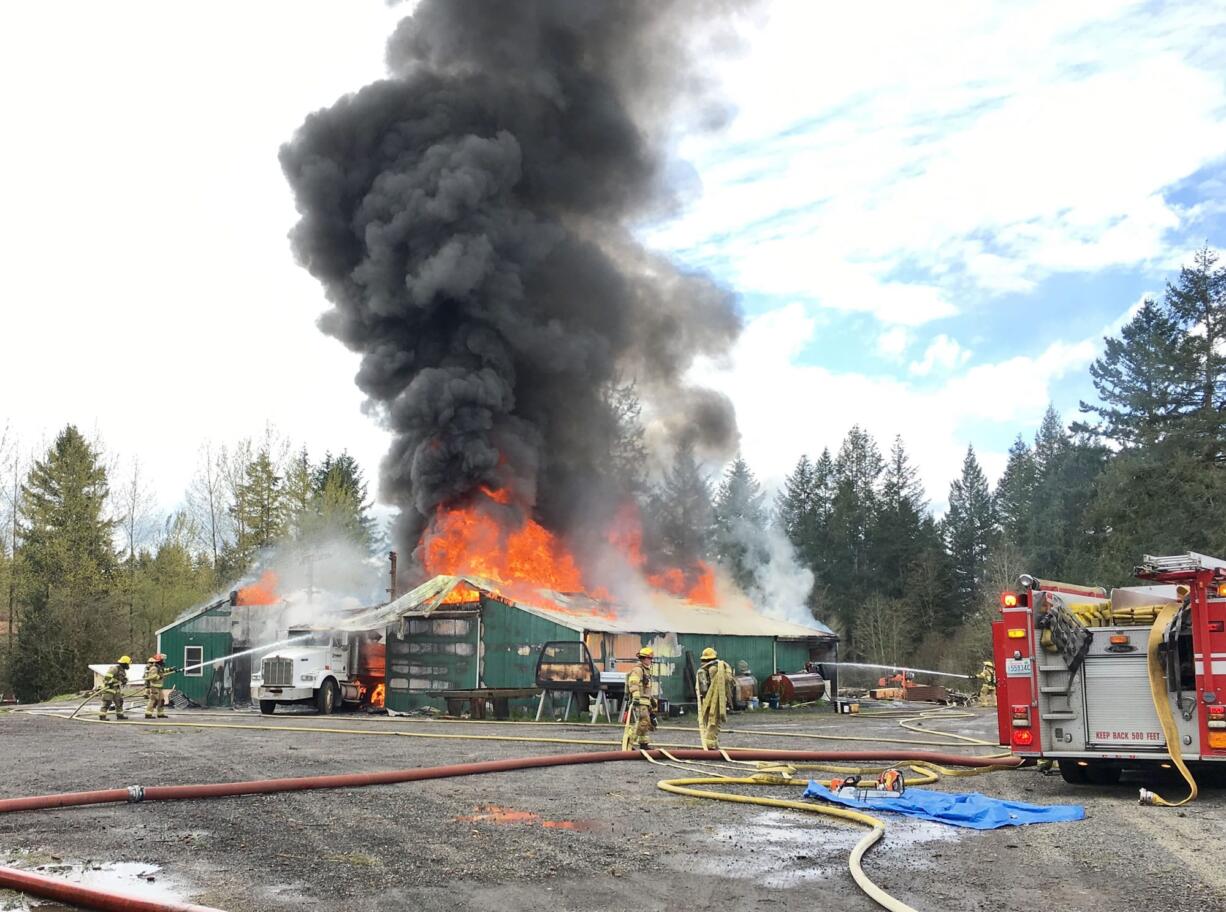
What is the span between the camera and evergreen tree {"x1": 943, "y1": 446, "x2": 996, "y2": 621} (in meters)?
61.4

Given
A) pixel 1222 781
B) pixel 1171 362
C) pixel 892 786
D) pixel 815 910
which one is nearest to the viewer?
pixel 815 910

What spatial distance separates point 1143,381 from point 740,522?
28.1 m

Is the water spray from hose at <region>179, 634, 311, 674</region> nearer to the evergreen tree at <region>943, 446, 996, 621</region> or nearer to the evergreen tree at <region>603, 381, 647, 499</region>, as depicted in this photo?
the evergreen tree at <region>603, 381, 647, 499</region>

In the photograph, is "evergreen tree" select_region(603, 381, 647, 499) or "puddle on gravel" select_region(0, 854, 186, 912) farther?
"evergreen tree" select_region(603, 381, 647, 499)

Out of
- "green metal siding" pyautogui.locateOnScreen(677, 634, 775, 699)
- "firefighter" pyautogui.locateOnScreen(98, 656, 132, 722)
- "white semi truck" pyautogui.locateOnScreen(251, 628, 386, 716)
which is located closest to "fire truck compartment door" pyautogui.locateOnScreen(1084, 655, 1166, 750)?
"green metal siding" pyautogui.locateOnScreen(677, 634, 775, 699)

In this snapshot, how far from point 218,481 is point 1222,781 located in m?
45.1

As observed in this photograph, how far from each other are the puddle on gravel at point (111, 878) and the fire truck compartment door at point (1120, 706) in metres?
8.03

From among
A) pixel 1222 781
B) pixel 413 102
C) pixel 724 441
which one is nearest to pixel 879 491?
pixel 724 441

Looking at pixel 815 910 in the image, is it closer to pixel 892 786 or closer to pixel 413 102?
pixel 892 786

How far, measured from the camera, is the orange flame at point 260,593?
29708mm

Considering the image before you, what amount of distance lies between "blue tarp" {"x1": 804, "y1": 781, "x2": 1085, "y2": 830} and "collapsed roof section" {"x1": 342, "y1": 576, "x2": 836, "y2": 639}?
46.0 ft

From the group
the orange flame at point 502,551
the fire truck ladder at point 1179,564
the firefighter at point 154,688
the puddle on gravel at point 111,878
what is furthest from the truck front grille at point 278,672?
the fire truck ladder at point 1179,564

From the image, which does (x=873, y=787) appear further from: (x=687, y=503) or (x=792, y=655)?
(x=687, y=503)

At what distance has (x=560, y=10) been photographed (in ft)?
109
